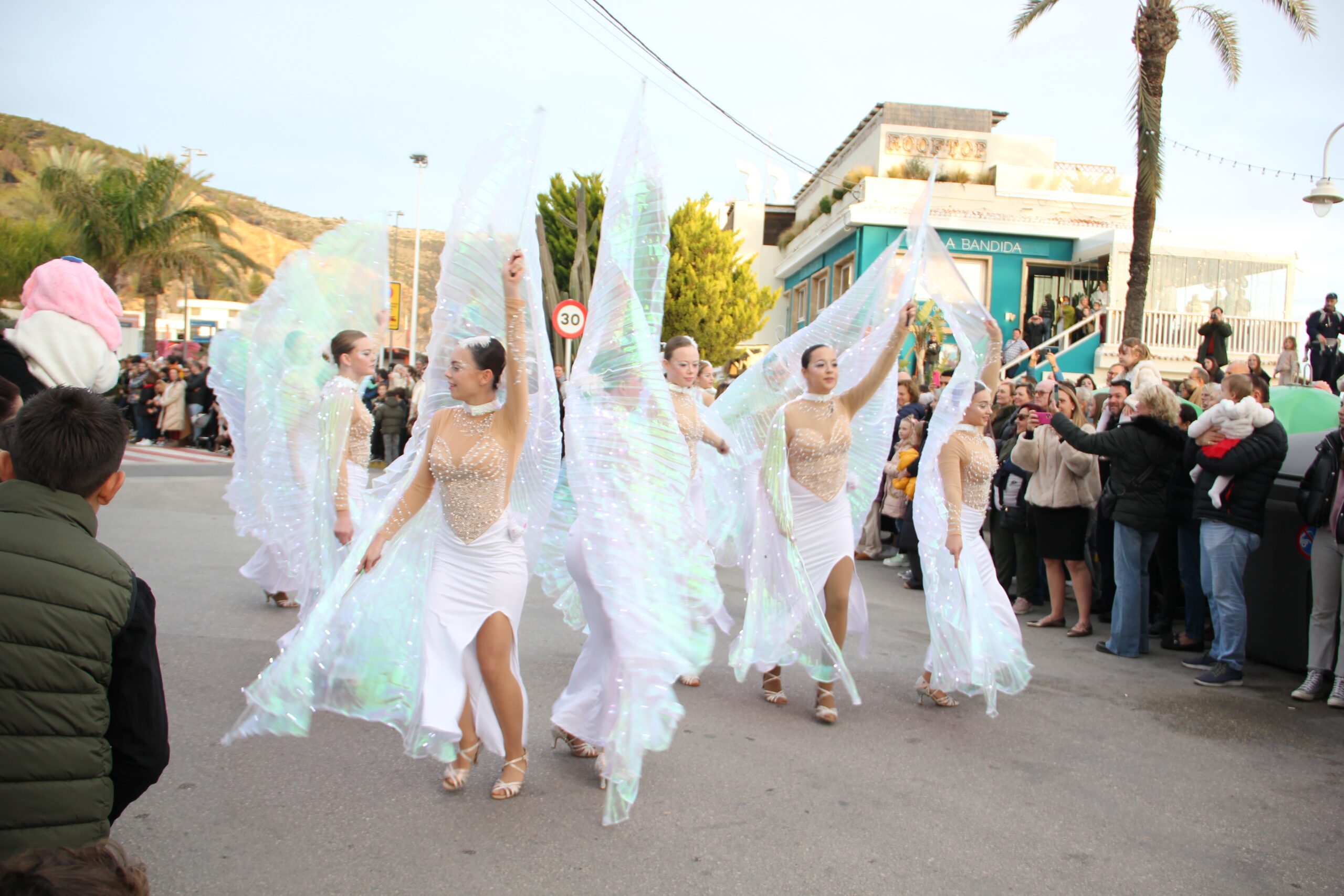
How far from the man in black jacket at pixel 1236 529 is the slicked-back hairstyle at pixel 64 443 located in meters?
6.07

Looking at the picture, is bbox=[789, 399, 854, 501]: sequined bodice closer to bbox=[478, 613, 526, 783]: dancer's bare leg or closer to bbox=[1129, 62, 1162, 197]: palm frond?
bbox=[478, 613, 526, 783]: dancer's bare leg

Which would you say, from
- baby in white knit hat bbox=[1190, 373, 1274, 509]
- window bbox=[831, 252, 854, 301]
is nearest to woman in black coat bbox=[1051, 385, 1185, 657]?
baby in white knit hat bbox=[1190, 373, 1274, 509]

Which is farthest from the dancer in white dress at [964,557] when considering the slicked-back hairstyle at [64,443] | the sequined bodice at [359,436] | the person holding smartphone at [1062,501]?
the slicked-back hairstyle at [64,443]

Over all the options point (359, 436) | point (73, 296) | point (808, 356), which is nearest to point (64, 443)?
point (73, 296)

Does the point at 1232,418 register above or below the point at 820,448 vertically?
above

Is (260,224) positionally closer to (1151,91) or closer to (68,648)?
(1151,91)

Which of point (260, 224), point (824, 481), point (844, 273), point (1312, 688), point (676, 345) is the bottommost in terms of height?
point (1312, 688)

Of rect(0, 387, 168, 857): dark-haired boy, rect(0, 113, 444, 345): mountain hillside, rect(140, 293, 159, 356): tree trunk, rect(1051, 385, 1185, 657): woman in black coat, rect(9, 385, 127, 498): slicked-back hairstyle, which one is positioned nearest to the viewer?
rect(0, 387, 168, 857): dark-haired boy

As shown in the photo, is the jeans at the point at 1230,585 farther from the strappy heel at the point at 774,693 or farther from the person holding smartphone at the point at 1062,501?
the strappy heel at the point at 774,693

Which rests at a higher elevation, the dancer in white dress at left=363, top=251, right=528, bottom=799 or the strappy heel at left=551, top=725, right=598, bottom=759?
the dancer in white dress at left=363, top=251, right=528, bottom=799

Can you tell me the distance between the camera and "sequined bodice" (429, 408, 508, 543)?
12.5 ft

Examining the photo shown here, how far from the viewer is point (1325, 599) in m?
5.55

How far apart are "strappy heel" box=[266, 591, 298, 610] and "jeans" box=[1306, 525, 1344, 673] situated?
6603 millimetres

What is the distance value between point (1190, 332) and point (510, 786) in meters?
22.7
